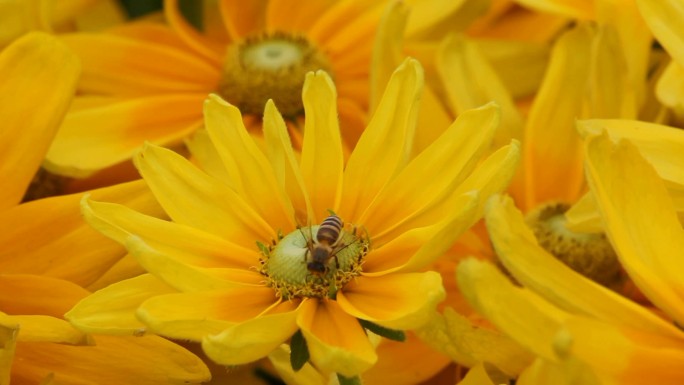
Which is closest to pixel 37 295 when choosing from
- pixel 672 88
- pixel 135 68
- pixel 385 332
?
pixel 385 332

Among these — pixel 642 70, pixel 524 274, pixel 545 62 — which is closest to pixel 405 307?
pixel 524 274

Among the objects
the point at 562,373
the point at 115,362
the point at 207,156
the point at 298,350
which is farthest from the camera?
the point at 207,156

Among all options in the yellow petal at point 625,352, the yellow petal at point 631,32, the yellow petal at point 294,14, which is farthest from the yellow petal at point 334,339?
the yellow petal at point 294,14

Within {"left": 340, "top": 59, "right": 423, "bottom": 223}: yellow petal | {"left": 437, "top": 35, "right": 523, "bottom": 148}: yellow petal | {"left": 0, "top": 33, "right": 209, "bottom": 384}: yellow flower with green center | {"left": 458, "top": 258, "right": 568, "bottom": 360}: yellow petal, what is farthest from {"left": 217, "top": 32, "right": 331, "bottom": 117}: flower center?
{"left": 458, "top": 258, "right": 568, "bottom": 360}: yellow petal

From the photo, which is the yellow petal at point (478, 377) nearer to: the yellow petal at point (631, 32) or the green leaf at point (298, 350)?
the green leaf at point (298, 350)

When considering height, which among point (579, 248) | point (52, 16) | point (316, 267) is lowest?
point (579, 248)

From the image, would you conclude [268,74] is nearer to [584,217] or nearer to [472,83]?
[472,83]

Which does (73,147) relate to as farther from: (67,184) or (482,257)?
(482,257)
